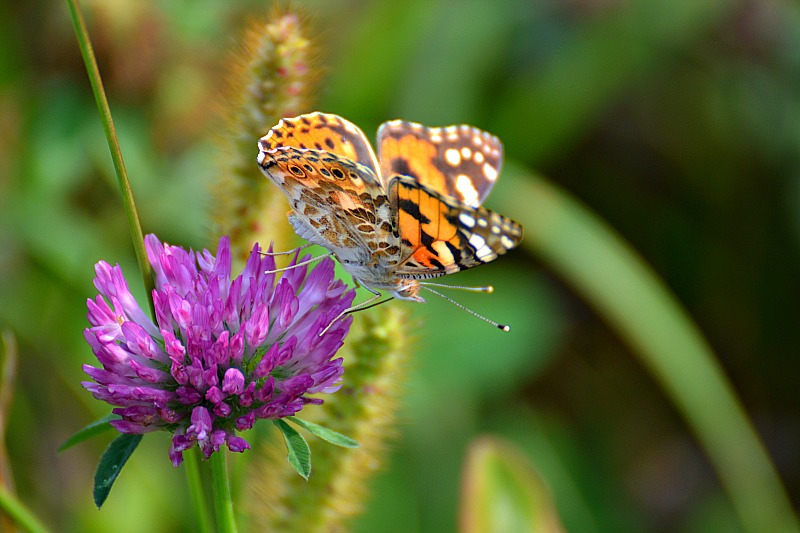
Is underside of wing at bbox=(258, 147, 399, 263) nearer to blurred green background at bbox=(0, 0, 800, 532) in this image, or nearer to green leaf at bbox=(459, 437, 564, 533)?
green leaf at bbox=(459, 437, 564, 533)

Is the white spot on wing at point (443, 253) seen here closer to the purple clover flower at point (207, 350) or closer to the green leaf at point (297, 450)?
the purple clover flower at point (207, 350)

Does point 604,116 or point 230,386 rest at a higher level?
point 230,386

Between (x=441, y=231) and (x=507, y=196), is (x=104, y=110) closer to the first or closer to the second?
(x=441, y=231)

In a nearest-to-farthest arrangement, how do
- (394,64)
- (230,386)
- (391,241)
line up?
(230,386) < (391,241) < (394,64)

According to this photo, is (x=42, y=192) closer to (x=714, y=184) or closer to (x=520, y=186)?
(x=520, y=186)

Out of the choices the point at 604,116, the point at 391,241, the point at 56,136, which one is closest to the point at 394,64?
the point at 604,116

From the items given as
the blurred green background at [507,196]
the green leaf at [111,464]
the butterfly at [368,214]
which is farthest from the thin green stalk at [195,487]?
the blurred green background at [507,196]

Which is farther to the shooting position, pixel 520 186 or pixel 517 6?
pixel 517 6
